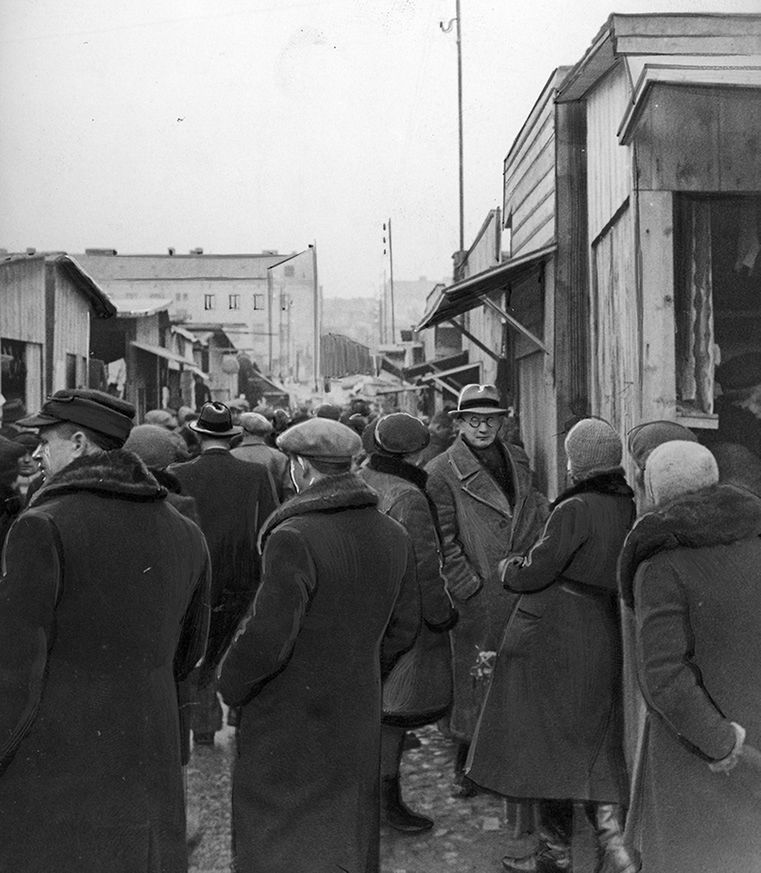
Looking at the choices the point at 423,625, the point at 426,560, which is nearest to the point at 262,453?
the point at 423,625

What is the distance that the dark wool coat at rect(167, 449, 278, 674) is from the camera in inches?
219

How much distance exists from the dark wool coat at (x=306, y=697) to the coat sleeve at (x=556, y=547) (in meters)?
1.00

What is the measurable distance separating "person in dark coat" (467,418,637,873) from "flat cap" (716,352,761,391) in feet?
7.42

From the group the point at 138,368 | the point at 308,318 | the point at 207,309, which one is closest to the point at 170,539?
the point at 138,368

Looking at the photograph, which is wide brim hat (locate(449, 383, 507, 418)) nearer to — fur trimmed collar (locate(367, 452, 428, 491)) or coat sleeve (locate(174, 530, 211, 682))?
fur trimmed collar (locate(367, 452, 428, 491))

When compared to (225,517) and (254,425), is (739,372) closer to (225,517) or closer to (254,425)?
(225,517)

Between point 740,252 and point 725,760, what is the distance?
3918mm

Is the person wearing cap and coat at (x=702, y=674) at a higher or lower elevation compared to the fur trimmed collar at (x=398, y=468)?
lower

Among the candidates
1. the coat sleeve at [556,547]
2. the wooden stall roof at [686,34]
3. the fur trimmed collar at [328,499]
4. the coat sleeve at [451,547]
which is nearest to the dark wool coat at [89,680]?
the fur trimmed collar at [328,499]

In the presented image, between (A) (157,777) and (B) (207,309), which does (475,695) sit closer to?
(A) (157,777)

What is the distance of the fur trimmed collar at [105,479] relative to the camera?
2.72m

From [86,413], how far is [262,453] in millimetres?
4625

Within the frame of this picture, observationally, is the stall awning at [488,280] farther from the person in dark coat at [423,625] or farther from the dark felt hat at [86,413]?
the dark felt hat at [86,413]

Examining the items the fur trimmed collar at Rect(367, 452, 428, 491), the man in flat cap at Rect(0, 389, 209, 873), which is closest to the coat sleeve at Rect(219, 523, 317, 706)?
the man in flat cap at Rect(0, 389, 209, 873)
